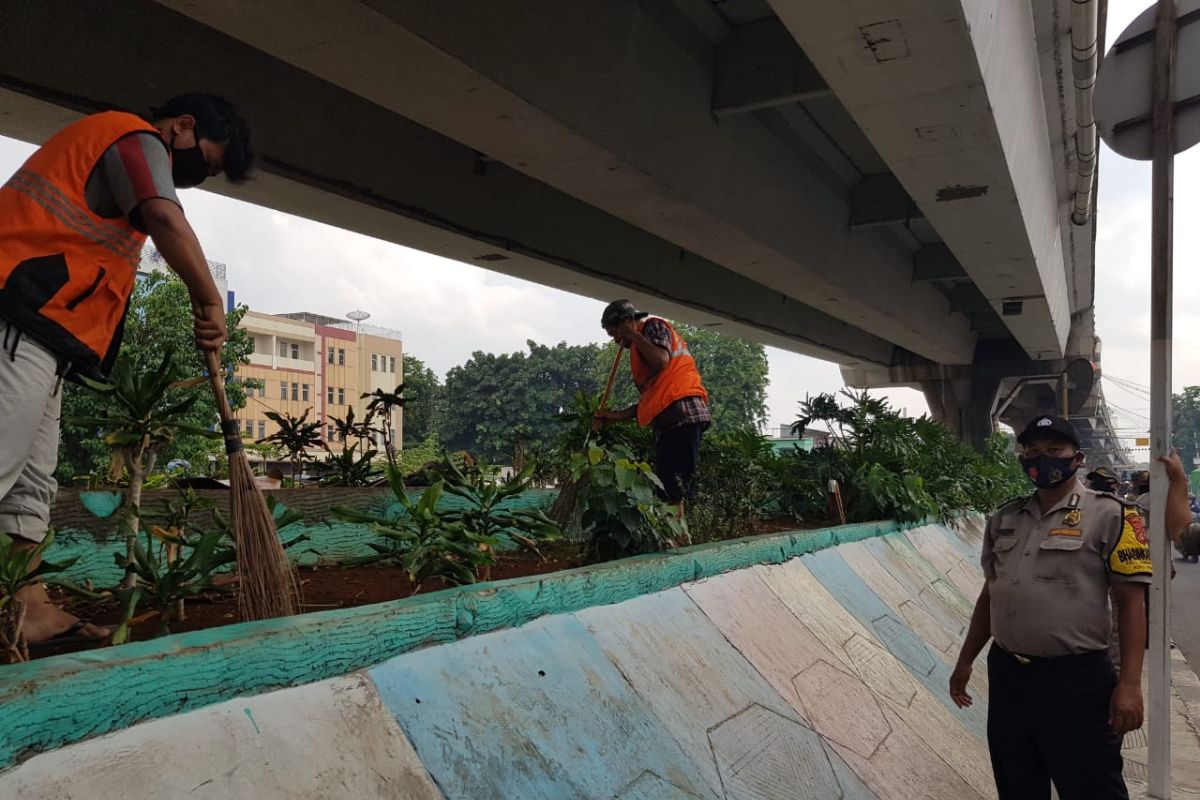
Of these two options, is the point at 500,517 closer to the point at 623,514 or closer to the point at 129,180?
the point at 623,514

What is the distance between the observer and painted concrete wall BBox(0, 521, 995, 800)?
6.26ft

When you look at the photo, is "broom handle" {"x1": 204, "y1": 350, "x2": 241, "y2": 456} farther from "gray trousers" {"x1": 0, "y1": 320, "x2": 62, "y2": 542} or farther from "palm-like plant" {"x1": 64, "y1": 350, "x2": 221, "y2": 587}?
"gray trousers" {"x1": 0, "y1": 320, "x2": 62, "y2": 542}

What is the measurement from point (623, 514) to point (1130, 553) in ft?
6.63

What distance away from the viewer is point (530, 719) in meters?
2.68

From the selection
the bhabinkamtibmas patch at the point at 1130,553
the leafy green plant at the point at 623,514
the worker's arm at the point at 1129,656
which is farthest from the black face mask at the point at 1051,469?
the leafy green plant at the point at 623,514

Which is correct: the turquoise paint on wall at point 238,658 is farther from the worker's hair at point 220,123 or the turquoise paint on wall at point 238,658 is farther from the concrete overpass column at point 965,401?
the concrete overpass column at point 965,401

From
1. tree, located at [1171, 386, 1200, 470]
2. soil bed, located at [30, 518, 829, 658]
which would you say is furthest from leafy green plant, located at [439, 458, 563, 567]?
tree, located at [1171, 386, 1200, 470]

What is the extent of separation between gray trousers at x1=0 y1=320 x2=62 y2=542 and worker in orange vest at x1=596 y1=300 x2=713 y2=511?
12.4ft

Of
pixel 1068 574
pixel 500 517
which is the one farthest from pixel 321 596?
pixel 1068 574

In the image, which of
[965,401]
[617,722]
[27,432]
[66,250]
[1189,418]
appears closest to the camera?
[27,432]

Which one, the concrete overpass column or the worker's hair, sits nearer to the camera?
the worker's hair

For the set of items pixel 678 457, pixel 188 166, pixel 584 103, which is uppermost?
pixel 584 103

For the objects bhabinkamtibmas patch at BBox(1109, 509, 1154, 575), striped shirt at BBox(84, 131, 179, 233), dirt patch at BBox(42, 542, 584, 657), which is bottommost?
dirt patch at BBox(42, 542, 584, 657)

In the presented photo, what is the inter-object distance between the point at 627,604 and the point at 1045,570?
1590 mm
